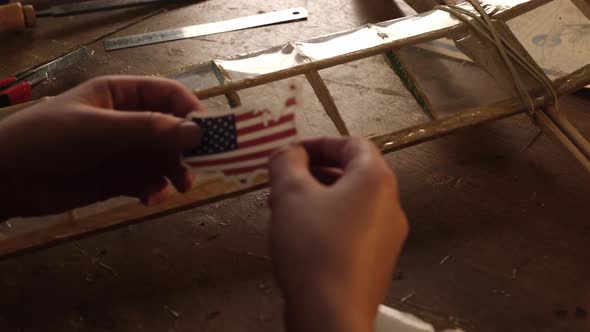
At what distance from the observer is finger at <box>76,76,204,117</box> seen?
1.27m

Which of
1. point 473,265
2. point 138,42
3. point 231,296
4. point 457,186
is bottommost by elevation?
point 231,296

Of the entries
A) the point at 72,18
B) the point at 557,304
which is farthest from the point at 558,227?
the point at 72,18

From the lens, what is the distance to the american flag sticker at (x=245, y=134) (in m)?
1.16

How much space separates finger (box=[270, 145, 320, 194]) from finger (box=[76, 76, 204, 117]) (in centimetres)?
35

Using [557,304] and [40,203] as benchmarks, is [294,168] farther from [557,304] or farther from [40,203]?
[557,304]

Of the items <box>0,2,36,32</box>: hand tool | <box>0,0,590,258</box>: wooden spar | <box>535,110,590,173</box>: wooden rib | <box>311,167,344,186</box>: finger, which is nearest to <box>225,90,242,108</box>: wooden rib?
<box>0,0,590,258</box>: wooden spar

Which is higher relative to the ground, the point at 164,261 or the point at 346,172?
the point at 346,172

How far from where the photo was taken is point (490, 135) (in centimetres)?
204

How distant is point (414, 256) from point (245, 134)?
29.8 inches

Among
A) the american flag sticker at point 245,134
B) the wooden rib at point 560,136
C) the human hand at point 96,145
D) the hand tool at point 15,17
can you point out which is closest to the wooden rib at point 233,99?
the human hand at point 96,145

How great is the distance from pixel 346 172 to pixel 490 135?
4.08 feet

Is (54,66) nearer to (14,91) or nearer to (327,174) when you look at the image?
(14,91)

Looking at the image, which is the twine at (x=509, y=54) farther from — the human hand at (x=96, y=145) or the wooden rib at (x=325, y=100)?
the human hand at (x=96, y=145)

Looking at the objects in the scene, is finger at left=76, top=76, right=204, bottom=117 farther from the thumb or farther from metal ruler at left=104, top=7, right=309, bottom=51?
metal ruler at left=104, top=7, right=309, bottom=51
